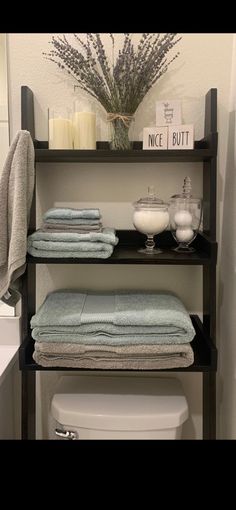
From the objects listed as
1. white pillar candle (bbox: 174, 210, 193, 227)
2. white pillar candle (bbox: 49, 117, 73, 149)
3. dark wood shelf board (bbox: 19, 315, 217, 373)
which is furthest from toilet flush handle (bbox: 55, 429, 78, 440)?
white pillar candle (bbox: 49, 117, 73, 149)

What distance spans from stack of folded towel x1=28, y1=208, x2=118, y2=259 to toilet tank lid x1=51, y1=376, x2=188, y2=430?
43 cm

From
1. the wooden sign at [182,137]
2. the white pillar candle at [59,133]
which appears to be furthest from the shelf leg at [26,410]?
the wooden sign at [182,137]

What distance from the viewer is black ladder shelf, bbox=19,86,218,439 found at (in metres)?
1.06

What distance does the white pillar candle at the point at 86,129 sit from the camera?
44.1 inches

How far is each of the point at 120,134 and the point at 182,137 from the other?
17cm

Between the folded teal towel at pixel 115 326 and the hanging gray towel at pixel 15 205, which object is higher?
the hanging gray towel at pixel 15 205

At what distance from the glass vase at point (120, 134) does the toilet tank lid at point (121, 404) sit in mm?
705

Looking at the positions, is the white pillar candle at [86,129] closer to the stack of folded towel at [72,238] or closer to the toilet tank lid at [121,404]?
the stack of folded towel at [72,238]

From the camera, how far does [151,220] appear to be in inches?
43.1

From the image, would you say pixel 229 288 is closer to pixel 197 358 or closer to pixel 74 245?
pixel 197 358

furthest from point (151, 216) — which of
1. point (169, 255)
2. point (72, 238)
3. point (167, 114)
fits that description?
point (167, 114)
